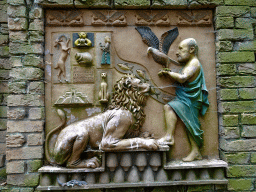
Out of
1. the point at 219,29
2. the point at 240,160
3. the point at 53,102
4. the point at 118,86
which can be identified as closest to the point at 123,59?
the point at 118,86

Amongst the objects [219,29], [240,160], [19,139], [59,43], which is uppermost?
[219,29]

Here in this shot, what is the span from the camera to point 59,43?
325 cm

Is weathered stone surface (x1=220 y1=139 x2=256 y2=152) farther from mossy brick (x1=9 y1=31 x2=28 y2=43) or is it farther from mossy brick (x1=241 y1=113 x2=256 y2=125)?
mossy brick (x1=9 y1=31 x2=28 y2=43)

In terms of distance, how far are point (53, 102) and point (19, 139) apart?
28.0 inches

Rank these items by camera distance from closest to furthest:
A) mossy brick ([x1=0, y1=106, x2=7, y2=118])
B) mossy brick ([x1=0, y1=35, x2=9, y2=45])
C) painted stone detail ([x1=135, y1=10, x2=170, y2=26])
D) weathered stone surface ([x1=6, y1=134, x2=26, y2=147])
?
weathered stone surface ([x1=6, y1=134, x2=26, y2=147]), painted stone detail ([x1=135, y1=10, x2=170, y2=26]), mossy brick ([x1=0, y1=106, x2=7, y2=118]), mossy brick ([x1=0, y1=35, x2=9, y2=45])

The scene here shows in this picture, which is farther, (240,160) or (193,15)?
(193,15)

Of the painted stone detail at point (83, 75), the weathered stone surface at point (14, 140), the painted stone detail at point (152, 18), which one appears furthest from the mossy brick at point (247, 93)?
the weathered stone surface at point (14, 140)

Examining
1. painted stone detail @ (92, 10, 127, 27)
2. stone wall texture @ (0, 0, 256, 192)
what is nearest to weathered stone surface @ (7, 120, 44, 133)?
stone wall texture @ (0, 0, 256, 192)

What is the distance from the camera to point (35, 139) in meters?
3.04

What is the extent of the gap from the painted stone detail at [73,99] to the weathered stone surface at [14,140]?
2.33 feet

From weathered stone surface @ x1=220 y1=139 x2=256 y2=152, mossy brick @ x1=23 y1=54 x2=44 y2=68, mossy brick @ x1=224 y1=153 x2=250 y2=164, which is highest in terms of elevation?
mossy brick @ x1=23 y1=54 x2=44 y2=68

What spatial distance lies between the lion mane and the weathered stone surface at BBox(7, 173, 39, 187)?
147cm

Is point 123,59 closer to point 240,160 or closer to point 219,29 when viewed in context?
point 219,29

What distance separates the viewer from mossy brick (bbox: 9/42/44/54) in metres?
3.11
